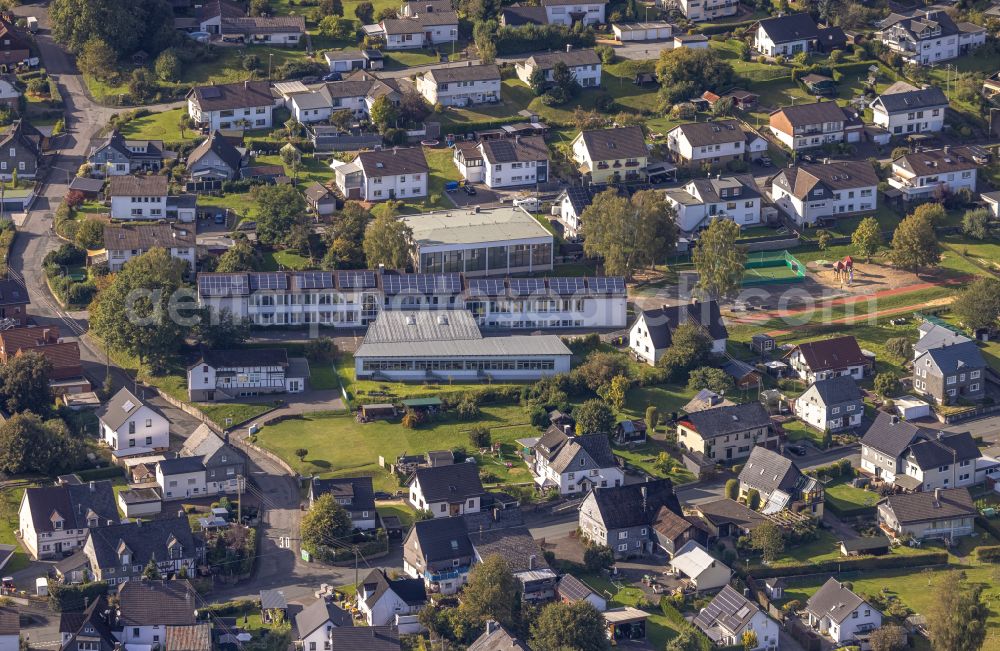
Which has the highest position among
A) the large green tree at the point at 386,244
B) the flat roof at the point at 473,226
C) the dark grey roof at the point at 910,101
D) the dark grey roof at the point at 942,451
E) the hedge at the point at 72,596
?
the dark grey roof at the point at 910,101

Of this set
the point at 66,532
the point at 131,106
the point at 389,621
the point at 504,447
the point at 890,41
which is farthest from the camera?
the point at 890,41

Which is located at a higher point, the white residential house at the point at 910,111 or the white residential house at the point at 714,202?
the white residential house at the point at 910,111

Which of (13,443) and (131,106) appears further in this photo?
(131,106)

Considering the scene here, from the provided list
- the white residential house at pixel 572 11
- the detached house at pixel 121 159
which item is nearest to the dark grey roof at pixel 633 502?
the detached house at pixel 121 159

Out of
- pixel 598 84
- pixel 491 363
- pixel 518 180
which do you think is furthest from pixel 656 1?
pixel 491 363

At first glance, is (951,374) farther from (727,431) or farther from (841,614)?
(841,614)

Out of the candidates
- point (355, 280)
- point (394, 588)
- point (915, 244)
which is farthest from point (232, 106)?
point (394, 588)

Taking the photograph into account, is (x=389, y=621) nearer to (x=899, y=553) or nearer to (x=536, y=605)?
(x=536, y=605)

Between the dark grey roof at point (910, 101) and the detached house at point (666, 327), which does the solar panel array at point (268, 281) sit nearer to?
the detached house at point (666, 327)
